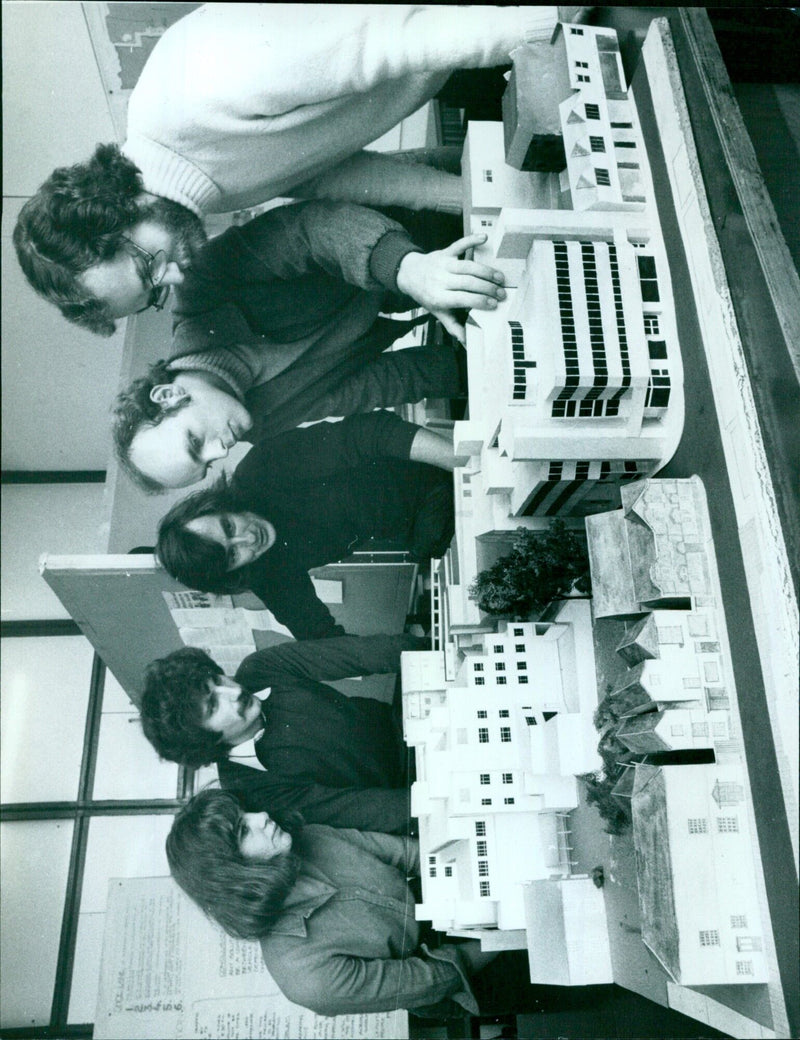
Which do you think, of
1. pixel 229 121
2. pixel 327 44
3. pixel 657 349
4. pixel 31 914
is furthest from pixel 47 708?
pixel 327 44

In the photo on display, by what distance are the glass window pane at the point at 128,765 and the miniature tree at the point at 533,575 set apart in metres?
2.84

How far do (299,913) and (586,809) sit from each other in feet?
7.28

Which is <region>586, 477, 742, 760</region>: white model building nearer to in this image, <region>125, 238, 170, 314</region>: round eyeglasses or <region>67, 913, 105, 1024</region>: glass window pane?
<region>125, 238, 170, 314</region>: round eyeglasses

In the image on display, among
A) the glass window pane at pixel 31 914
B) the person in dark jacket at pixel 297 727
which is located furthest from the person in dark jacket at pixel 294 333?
the glass window pane at pixel 31 914

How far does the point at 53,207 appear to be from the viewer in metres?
7.04

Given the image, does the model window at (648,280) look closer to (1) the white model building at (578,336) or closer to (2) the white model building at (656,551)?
(1) the white model building at (578,336)

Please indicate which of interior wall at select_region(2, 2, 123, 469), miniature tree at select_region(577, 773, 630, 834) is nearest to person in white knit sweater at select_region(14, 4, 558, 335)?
interior wall at select_region(2, 2, 123, 469)

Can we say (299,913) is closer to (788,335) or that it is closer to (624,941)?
(624,941)

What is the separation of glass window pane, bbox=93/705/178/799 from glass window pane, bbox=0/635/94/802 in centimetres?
20

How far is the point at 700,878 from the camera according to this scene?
4.77 m

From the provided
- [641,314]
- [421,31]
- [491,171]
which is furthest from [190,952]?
[421,31]

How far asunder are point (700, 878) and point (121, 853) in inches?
173

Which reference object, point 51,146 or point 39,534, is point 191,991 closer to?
point 39,534

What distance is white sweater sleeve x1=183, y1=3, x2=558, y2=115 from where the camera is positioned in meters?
6.82
